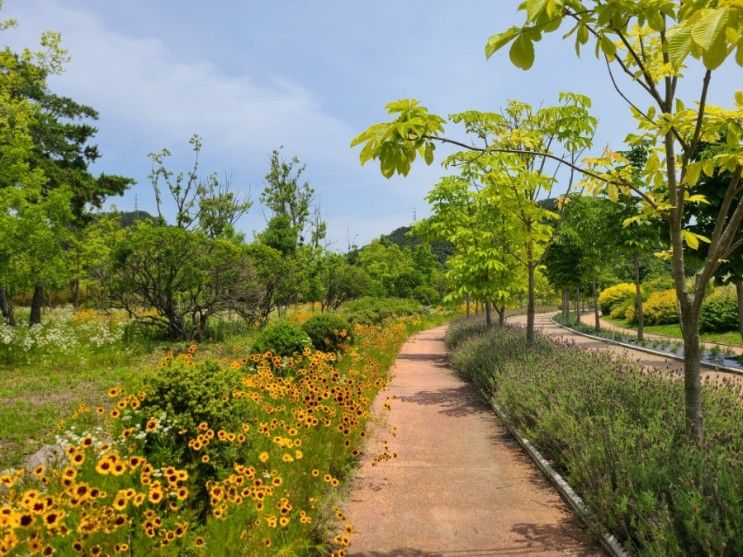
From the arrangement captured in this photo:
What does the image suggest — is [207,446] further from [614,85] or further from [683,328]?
[614,85]

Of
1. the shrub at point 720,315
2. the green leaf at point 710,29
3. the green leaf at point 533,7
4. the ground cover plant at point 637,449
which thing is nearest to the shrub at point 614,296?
the shrub at point 720,315

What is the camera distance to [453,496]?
4.90m

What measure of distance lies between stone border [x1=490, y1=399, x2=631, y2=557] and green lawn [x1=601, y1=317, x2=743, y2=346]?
13.1m

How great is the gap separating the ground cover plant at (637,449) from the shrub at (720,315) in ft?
45.7

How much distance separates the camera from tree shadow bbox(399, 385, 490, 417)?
27.5ft

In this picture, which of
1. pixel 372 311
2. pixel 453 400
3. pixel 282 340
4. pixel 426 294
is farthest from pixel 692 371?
pixel 426 294

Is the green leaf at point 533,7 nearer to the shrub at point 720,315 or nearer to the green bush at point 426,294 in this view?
the shrub at point 720,315

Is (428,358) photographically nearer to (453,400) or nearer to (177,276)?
(453,400)

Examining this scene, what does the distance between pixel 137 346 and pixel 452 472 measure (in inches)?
445

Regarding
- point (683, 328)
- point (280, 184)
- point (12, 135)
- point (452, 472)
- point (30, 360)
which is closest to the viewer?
point (683, 328)

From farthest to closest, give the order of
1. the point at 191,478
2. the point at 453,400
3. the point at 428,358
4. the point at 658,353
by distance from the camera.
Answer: the point at 428,358
the point at 658,353
the point at 453,400
the point at 191,478

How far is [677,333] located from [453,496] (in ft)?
63.8

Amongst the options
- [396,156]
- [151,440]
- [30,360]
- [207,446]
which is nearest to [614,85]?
[396,156]

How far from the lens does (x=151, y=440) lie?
4.26m
